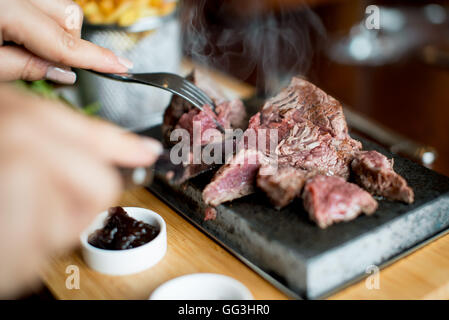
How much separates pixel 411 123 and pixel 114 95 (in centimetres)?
288

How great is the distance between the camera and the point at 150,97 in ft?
11.9

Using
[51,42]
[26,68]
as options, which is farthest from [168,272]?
[26,68]

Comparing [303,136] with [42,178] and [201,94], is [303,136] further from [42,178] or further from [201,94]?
[42,178]

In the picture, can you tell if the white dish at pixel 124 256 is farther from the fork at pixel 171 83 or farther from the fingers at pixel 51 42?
the fingers at pixel 51 42

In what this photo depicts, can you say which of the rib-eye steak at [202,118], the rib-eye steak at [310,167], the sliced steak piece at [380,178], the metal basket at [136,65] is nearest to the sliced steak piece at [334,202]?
the rib-eye steak at [310,167]

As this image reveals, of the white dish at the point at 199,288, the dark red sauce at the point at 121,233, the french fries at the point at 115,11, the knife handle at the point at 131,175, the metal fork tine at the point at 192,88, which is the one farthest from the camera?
the french fries at the point at 115,11

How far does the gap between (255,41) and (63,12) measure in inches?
99.0

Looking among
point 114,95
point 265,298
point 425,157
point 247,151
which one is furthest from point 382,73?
point 265,298

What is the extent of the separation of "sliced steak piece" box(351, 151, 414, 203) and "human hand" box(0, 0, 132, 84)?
4.24 ft

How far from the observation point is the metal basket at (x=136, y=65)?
3.29 metres

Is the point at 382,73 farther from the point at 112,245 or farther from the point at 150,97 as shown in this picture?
the point at 112,245

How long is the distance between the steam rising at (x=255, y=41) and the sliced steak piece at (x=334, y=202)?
1398mm

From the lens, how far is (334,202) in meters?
1.83

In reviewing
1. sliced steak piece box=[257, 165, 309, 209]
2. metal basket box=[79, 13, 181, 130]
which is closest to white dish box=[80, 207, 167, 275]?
sliced steak piece box=[257, 165, 309, 209]
